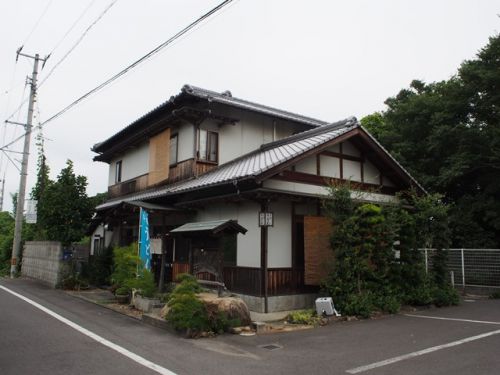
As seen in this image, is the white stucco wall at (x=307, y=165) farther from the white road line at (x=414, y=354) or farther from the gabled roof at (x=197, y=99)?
the white road line at (x=414, y=354)

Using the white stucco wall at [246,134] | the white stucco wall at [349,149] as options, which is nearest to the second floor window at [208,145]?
the white stucco wall at [246,134]

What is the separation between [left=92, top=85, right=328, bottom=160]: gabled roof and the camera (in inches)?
577

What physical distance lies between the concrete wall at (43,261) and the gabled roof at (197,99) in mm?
6173

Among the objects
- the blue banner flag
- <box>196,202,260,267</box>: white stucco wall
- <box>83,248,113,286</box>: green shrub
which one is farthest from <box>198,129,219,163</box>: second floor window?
<box>83,248,113,286</box>: green shrub

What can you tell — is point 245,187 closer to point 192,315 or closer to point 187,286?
point 187,286

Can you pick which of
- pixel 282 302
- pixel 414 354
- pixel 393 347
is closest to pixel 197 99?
pixel 282 302

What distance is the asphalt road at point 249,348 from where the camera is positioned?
20.4ft

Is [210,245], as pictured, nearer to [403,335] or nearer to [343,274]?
[343,274]

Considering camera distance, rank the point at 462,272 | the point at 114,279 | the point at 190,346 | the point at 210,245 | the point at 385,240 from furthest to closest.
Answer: the point at 462,272 < the point at 114,279 < the point at 385,240 < the point at 210,245 < the point at 190,346

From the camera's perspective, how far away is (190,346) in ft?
24.9

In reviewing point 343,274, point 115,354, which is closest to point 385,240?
point 343,274

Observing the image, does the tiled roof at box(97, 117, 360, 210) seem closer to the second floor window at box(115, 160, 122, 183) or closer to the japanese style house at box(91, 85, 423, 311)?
the japanese style house at box(91, 85, 423, 311)

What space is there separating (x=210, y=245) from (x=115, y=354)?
3900mm

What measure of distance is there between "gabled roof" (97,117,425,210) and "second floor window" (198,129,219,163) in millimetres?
556
